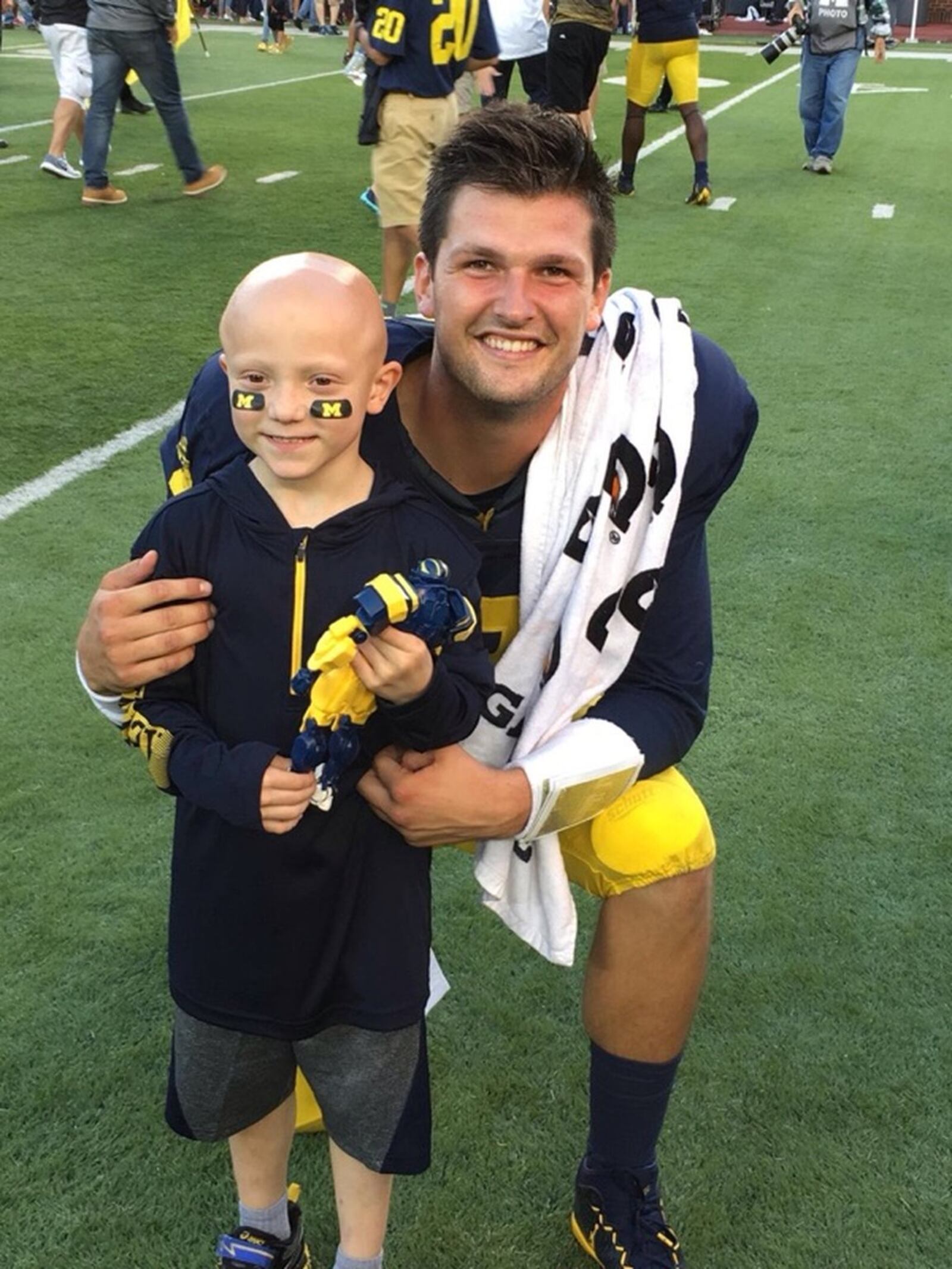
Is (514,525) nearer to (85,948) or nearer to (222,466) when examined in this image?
(222,466)

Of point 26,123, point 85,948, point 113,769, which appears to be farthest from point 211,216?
point 85,948

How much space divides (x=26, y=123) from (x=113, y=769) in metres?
10.6

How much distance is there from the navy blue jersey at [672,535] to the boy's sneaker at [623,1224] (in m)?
0.60

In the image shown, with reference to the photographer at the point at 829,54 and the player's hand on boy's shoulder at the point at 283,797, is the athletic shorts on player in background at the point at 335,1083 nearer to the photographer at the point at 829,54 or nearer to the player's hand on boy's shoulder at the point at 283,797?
the player's hand on boy's shoulder at the point at 283,797

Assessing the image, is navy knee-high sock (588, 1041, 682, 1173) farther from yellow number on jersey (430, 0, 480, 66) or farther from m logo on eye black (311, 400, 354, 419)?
yellow number on jersey (430, 0, 480, 66)

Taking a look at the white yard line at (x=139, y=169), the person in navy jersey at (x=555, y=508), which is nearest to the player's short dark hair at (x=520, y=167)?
the person in navy jersey at (x=555, y=508)

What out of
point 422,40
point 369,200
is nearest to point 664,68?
point 369,200

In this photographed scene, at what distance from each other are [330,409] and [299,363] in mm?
60

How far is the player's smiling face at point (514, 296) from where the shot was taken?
1929mm

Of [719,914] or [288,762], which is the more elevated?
[288,762]

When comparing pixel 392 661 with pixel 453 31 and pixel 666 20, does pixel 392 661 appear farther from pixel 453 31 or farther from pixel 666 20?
pixel 666 20

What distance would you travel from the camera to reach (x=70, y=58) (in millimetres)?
9094

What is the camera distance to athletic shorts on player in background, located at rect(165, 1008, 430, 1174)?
1785mm

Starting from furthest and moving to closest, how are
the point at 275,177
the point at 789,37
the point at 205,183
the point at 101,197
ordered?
1. the point at 789,37
2. the point at 275,177
3. the point at 205,183
4. the point at 101,197
